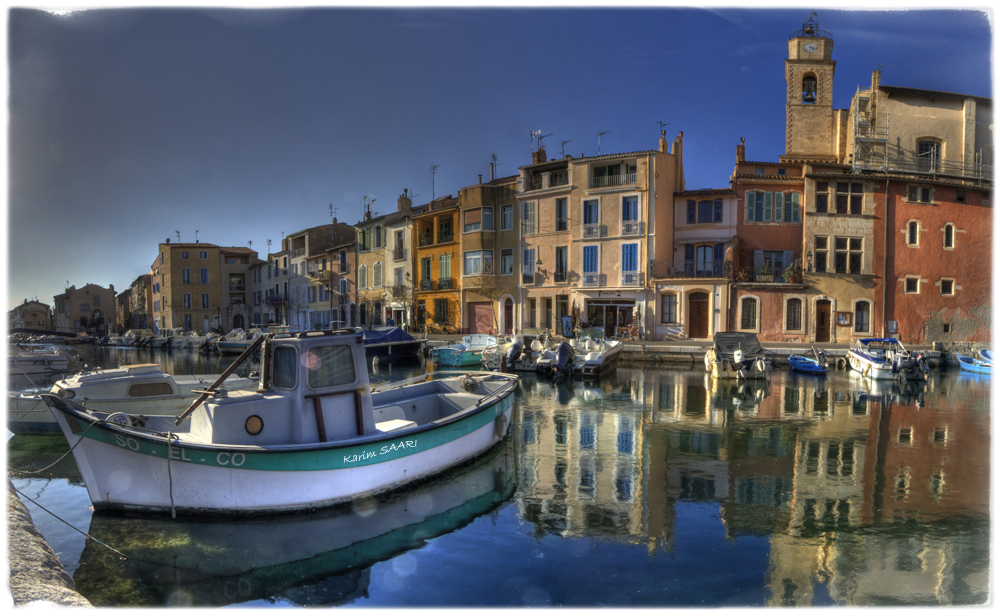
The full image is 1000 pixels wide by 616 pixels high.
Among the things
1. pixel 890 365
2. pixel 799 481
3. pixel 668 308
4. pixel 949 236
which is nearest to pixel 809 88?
pixel 949 236

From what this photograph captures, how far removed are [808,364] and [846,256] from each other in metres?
11.2

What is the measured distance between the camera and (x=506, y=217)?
40.1 m

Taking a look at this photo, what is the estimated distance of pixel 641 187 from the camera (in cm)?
3441

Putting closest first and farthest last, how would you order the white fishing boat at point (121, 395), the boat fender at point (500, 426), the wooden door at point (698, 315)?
the boat fender at point (500, 426)
the white fishing boat at point (121, 395)
the wooden door at point (698, 315)

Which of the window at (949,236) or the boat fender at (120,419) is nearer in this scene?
the boat fender at (120,419)

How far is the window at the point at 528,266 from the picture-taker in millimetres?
38438

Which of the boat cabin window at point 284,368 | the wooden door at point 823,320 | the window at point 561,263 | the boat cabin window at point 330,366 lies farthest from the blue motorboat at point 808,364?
the boat cabin window at point 284,368

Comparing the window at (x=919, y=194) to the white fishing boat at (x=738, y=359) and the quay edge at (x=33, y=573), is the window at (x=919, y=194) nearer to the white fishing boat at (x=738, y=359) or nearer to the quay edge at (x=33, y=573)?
the white fishing boat at (x=738, y=359)

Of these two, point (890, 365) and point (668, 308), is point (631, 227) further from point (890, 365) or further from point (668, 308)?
point (890, 365)

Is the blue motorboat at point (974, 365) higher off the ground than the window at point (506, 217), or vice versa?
the window at point (506, 217)

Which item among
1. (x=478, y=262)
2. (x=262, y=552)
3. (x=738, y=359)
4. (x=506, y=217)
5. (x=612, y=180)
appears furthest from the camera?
(x=478, y=262)

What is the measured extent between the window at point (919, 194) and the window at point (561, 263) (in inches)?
767

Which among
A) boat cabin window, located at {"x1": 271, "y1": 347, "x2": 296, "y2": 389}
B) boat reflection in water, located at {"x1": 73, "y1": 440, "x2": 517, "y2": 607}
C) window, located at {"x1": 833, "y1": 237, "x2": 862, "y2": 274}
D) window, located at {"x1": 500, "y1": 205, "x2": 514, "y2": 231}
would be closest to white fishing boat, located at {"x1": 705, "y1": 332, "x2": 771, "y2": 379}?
window, located at {"x1": 833, "y1": 237, "x2": 862, "y2": 274}

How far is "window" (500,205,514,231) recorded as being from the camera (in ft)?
131
